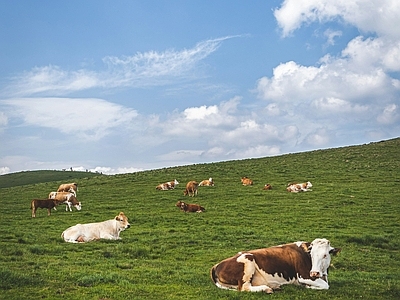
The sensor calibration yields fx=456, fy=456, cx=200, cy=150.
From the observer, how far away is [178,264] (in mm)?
14398

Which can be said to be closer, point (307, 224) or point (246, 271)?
point (246, 271)

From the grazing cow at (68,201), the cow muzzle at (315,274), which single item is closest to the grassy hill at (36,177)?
the grazing cow at (68,201)

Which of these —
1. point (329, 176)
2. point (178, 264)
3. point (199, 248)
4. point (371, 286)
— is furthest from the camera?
point (329, 176)

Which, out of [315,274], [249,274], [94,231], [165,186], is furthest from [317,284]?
[165,186]

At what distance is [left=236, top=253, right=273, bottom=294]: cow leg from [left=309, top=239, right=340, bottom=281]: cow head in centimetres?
130

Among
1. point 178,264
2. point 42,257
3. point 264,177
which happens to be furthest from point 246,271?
point 264,177

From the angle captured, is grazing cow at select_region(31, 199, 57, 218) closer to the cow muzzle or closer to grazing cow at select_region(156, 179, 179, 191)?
grazing cow at select_region(156, 179, 179, 191)

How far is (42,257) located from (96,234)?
190 inches

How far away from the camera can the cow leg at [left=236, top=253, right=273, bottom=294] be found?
10.0 m

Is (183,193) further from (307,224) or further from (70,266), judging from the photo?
(70,266)

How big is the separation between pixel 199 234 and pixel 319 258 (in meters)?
10.3

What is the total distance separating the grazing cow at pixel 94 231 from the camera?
18.6 m

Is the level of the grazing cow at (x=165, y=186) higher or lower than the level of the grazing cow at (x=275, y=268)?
higher

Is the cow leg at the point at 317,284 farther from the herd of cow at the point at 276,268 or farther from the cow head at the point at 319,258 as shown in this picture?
the cow head at the point at 319,258
